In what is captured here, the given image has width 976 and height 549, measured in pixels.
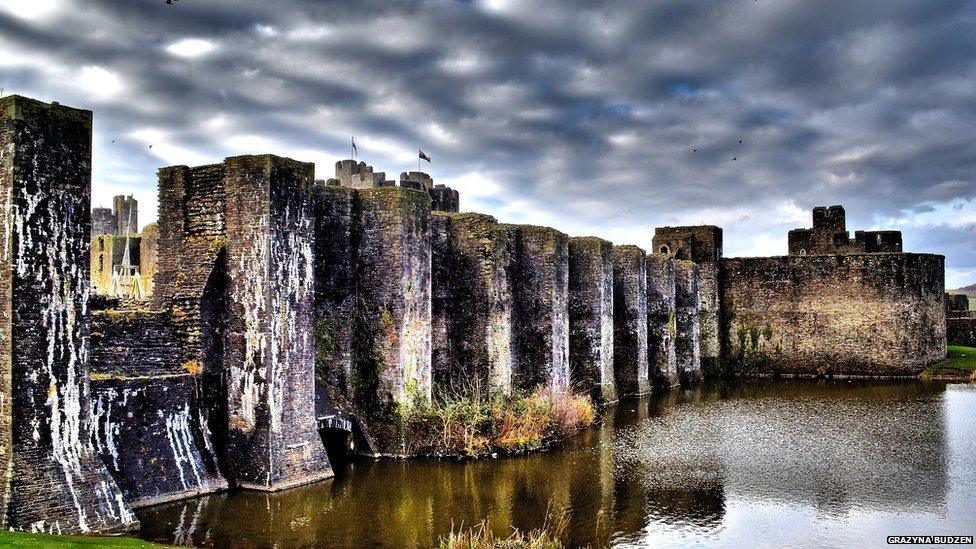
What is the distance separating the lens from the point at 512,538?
1224 cm

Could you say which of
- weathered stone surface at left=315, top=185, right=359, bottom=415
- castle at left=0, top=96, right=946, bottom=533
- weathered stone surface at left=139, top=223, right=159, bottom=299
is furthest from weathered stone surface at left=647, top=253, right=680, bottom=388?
weathered stone surface at left=139, top=223, right=159, bottom=299

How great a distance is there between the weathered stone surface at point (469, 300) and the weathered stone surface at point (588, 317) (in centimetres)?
646

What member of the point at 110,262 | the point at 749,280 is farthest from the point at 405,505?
the point at 749,280

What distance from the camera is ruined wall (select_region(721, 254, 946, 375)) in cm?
3881

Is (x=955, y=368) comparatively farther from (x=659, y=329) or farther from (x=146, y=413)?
(x=146, y=413)

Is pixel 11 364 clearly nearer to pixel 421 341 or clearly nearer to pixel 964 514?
pixel 421 341

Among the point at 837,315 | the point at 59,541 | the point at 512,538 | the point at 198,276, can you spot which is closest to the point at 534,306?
the point at 198,276

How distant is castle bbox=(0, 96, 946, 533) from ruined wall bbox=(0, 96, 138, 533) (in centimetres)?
2

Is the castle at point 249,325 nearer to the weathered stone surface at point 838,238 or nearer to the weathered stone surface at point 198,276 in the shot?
the weathered stone surface at point 198,276

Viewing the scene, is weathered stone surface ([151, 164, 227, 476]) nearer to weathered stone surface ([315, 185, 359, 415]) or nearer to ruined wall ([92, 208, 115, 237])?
weathered stone surface ([315, 185, 359, 415])

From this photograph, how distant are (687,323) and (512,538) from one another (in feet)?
88.2

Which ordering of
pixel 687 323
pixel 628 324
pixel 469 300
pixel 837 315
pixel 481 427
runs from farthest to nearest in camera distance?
pixel 837 315, pixel 687 323, pixel 628 324, pixel 469 300, pixel 481 427

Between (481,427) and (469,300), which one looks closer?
(481,427)

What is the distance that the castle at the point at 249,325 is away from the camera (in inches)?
478
